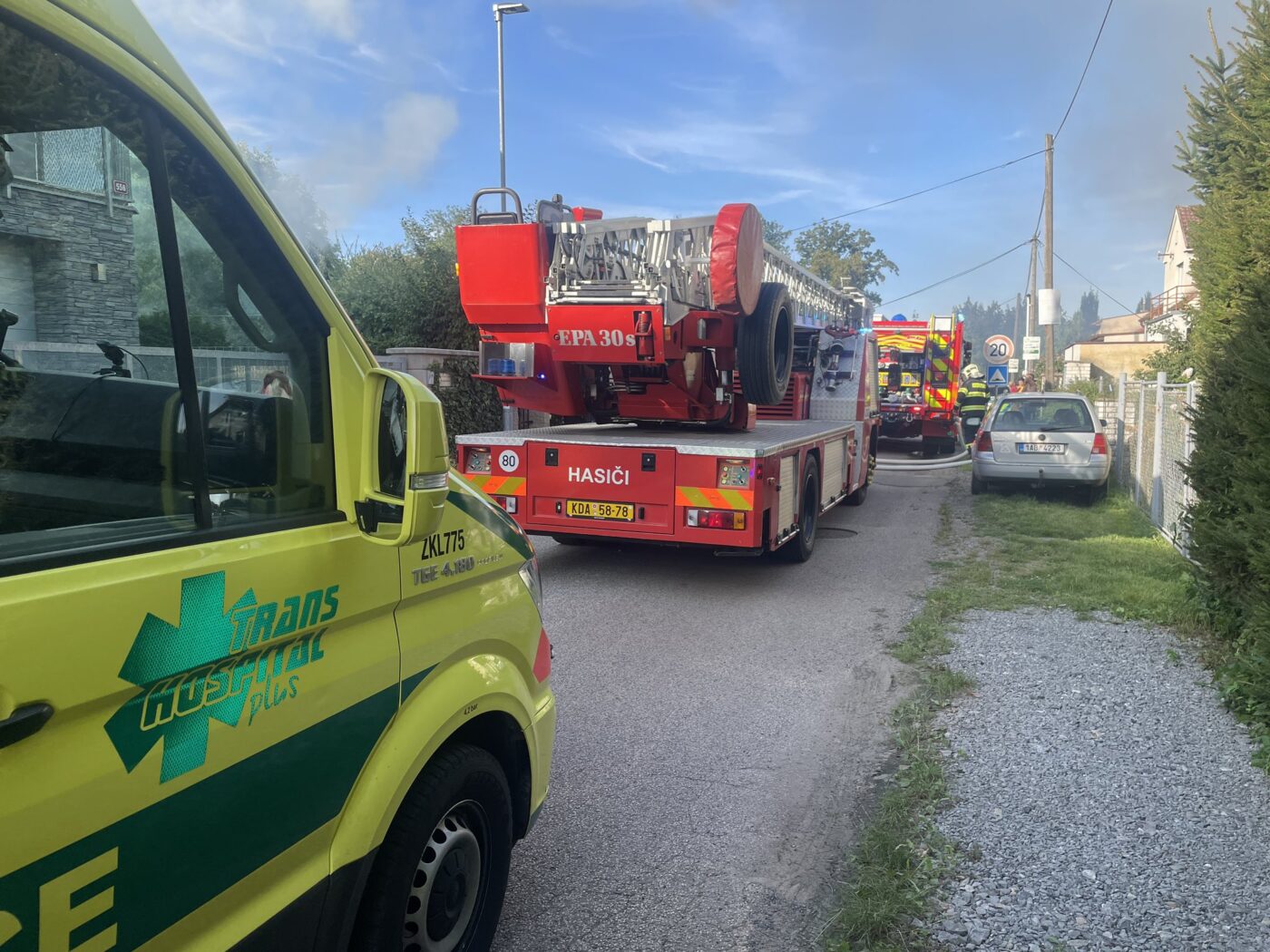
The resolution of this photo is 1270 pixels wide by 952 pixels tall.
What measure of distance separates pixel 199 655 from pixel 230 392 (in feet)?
1.91

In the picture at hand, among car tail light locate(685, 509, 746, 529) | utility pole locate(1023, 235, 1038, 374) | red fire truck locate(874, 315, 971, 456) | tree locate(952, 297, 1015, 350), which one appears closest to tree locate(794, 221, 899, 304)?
utility pole locate(1023, 235, 1038, 374)

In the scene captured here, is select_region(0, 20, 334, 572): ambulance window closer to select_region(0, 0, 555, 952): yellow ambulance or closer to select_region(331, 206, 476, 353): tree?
select_region(0, 0, 555, 952): yellow ambulance

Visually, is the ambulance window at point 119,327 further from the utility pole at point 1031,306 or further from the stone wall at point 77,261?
the utility pole at point 1031,306

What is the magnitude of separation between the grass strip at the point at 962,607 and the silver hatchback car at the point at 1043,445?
35cm

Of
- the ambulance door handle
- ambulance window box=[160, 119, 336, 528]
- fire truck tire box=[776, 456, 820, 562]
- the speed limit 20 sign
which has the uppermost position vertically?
the speed limit 20 sign

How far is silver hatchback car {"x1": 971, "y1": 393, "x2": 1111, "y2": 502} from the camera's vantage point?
476 inches

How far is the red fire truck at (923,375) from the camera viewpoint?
20.3m

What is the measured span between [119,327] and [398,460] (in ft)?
2.02

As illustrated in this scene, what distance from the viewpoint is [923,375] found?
67.2ft

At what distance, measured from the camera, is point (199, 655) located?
1.65m

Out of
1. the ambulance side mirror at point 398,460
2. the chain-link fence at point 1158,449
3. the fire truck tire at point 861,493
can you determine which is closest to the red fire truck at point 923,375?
the chain-link fence at point 1158,449

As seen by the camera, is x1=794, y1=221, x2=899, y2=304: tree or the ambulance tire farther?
x1=794, y1=221, x2=899, y2=304: tree

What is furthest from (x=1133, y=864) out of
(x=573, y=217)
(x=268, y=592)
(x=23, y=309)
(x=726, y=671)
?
(x=573, y=217)

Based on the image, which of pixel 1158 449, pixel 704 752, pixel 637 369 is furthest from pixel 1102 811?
pixel 1158 449
